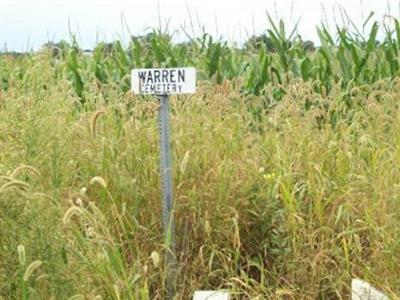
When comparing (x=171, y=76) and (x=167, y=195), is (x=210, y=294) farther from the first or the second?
(x=171, y=76)

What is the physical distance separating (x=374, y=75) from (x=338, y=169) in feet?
6.33

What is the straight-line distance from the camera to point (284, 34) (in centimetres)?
499

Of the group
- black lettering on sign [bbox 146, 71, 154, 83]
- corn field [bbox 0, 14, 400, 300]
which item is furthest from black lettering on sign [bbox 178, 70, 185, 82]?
corn field [bbox 0, 14, 400, 300]

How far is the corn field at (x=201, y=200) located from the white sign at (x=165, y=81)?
278 millimetres

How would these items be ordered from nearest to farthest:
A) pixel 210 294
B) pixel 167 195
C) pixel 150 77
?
1. pixel 210 294
2. pixel 167 195
3. pixel 150 77

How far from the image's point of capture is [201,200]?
260 cm

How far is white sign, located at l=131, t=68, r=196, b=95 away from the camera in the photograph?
2.47m

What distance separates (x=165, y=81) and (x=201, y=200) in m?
0.47

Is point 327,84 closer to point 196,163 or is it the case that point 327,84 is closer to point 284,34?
point 284,34

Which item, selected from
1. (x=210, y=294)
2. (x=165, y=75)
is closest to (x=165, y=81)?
(x=165, y=75)

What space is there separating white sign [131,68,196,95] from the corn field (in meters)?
0.28

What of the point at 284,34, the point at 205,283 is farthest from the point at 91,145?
the point at 284,34

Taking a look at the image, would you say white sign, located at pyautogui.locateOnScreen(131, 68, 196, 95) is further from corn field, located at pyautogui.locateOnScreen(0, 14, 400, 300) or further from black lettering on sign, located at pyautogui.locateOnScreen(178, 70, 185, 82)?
corn field, located at pyautogui.locateOnScreen(0, 14, 400, 300)

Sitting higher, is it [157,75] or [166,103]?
[157,75]
